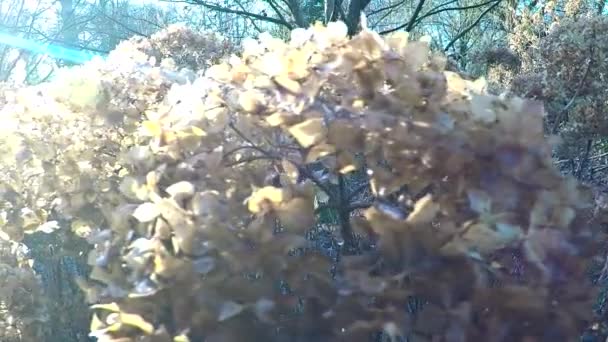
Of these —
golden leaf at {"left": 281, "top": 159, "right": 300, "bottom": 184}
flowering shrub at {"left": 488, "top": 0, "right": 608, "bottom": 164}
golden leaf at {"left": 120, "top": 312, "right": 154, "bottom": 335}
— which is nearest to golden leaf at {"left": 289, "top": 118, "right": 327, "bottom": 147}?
golden leaf at {"left": 281, "top": 159, "right": 300, "bottom": 184}

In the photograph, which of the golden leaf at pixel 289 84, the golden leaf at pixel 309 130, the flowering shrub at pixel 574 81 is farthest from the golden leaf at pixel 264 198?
the flowering shrub at pixel 574 81

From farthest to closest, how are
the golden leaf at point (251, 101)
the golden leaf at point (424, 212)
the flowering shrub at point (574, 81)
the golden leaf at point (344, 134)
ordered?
1. the flowering shrub at point (574, 81)
2. the golden leaf at point (251, 101)
3. the golden leaf at point (344, 134)
4. the golden leaf at point (424, 212)

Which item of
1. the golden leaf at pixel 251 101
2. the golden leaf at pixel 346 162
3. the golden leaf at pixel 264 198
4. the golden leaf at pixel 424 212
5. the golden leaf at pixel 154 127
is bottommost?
the golden leaf at pixel 424 212

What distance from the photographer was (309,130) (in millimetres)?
1647

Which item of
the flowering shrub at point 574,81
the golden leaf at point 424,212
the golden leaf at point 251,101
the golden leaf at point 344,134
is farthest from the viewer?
the flowering shrub at point 574,81

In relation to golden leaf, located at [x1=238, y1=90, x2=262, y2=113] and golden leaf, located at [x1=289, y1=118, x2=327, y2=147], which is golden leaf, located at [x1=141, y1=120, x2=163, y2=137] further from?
golden leaf, located at [x1=289, y1=118, x2=327, y2=147]

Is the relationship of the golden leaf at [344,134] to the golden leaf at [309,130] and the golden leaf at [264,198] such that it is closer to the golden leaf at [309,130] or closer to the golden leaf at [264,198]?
the golden leaf at [309,130]

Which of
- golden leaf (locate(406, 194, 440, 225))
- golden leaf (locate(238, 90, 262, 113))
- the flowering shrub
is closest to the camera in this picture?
golden leaf (locate(406, 194, 440, 225))

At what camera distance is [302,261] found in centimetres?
170

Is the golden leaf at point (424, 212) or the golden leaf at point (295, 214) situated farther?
the golden leaf at point (295, 214)

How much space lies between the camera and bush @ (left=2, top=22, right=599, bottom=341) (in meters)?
1.57

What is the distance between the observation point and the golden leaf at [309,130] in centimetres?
164

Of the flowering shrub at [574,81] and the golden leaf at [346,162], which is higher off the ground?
the flowering shrub at [574,81]

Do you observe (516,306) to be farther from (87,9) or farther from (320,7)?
(87,9)
